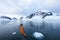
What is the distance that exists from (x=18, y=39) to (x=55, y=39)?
7.42 metres

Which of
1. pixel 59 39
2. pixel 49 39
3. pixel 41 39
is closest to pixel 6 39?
pixel 41 39

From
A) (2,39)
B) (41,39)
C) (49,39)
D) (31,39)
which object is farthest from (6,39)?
(49,39)

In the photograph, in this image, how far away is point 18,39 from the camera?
24969 millimetres

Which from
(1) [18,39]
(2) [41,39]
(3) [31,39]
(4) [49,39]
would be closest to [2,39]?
(1) [18,39]

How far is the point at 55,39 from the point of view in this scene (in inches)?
974

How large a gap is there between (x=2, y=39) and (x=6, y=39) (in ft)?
2.65

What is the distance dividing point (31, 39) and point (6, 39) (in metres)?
5.11

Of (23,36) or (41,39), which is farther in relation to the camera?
(23,36)

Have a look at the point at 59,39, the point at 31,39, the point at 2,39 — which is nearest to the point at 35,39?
the point at 31,39

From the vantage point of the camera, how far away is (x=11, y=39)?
2508cm

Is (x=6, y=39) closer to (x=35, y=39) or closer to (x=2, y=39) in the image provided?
(x=2, y=39)

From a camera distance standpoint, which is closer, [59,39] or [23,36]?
[59,39]

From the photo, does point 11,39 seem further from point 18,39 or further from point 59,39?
point 59,39

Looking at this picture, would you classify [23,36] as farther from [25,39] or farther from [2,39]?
[2,39]
